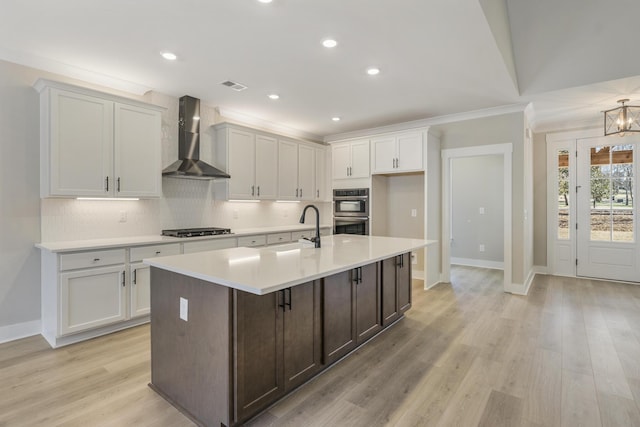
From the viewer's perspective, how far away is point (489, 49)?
2879 millimetres

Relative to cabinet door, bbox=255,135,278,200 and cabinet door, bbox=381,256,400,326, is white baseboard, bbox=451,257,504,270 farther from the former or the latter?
cabinet door, bbox=255,135,278,200

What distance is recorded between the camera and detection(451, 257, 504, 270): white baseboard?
620 centimetres

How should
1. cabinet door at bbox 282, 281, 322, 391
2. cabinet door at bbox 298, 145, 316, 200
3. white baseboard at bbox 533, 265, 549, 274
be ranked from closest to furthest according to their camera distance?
cabinet door at bbox 282, 281, 322, 391 → cabinet door at bbox 298, 145, 316, 200 → white baseboard at bbox 533, 265, 549, 274

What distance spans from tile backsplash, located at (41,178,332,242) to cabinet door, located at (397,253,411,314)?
2623 mm

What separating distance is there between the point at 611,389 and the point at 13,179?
16.9ft

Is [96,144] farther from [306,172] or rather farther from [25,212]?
[306,172]

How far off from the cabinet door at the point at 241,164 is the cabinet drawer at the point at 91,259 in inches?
65.9

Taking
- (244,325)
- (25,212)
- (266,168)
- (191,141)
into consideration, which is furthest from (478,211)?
(25,212)

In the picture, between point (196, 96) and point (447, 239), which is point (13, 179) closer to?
point (196, 96)

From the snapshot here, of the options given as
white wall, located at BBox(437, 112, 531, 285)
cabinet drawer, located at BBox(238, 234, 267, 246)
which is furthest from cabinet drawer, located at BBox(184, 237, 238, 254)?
white wall, located at BBox(437, 112, 531, 285)

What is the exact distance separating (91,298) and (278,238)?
242 centimetres

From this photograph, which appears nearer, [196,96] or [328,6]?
[328,6]

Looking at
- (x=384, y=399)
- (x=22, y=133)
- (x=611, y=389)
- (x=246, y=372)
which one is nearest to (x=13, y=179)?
(x=22, y=133)

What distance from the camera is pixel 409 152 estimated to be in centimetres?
495
